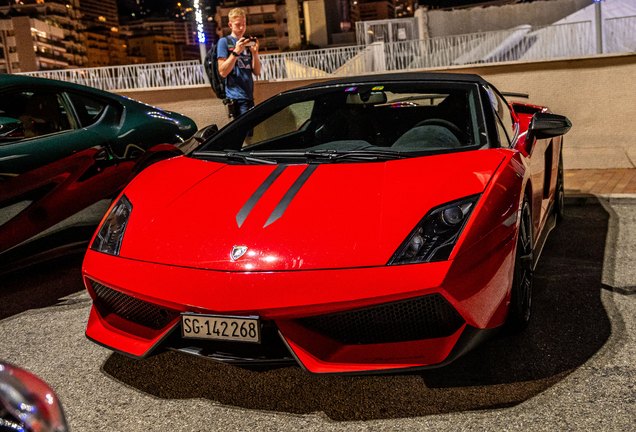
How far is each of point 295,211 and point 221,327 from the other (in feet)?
1.75

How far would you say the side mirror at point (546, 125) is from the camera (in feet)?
9.87

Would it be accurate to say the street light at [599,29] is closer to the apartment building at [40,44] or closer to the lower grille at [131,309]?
the lower grille at [131,309]

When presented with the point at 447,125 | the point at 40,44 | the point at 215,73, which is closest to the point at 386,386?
the point at 447,125

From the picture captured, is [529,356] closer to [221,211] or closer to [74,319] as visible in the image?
[221,211]

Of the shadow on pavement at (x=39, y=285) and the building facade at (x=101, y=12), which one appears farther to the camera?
the building facade at (x=101, y=12)

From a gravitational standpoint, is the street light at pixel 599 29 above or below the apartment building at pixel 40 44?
below

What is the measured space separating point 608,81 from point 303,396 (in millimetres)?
6119

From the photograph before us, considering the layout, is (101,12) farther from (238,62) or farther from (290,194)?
(290,194)

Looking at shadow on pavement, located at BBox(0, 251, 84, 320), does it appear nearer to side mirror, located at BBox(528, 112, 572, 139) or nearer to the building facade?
side mirror, located at BBox(528, 112, 572, 139)

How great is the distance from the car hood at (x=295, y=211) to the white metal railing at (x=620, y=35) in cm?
518

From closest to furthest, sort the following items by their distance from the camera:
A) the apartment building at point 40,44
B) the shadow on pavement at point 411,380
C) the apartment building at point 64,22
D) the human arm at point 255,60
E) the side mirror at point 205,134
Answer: the shadow on pavement at point 411,380
the side mirror at point 205,134
the human arm at point 255,60
the apartment building at point 40,44
the apartment building at point 64,22

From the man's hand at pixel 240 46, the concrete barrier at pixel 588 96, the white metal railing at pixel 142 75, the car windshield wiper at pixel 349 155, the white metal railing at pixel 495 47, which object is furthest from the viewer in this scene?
the white metal railing at pixel 142 75

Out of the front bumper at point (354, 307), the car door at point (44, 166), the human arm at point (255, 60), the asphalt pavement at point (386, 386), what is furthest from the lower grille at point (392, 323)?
the human arm at point (255, 60)

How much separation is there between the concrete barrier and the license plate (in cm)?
604
